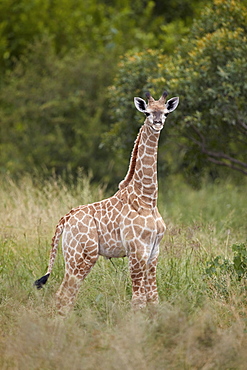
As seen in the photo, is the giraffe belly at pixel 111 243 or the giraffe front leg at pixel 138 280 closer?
the giraffe front leg at pixel 138 280

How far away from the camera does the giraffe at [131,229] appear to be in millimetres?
5746

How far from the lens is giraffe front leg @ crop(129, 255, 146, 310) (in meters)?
5.70

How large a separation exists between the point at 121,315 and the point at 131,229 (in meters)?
0.79

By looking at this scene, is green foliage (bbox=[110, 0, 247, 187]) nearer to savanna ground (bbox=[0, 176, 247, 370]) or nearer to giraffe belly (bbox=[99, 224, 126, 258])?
savanna ground (bbox=[0, 176, 247, 370])

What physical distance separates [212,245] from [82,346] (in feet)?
12.4

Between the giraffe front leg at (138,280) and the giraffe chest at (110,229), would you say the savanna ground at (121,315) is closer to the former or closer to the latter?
the giraffe front leg at (138,280)

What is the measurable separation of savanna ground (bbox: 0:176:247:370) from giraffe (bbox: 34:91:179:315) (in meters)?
0.26

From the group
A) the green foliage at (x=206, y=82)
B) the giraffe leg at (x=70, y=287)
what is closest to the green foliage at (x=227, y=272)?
the giraffe leg at (x=70, y=287)

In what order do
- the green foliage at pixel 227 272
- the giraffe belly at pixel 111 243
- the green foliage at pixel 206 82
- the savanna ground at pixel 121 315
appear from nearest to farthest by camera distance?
the savanna ground at pixel 121 315 → the giraffe belly at pixel 111 243 → the green foliage at pixel 227 272 → the green foliage at pixel 206 82

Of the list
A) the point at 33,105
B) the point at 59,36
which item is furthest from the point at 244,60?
the point at 59,36

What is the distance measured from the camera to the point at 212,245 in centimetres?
823

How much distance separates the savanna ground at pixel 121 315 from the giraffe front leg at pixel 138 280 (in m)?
0.15

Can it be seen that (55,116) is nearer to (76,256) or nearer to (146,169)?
(146,169)

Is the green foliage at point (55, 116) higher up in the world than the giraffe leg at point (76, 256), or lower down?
lower down
